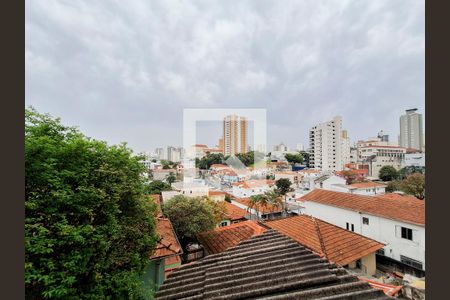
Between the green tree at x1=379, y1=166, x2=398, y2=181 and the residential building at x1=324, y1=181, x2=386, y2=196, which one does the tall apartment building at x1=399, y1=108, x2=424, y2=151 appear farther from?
the residential building at x1=324, y1=181, x2=386, y2=196

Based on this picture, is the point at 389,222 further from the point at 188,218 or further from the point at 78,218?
the point at 78,218

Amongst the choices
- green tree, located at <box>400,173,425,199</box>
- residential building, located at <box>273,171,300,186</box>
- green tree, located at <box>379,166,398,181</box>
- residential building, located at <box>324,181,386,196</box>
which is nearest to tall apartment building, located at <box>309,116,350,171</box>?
green tree, located at <box>379,166,398,181</box>

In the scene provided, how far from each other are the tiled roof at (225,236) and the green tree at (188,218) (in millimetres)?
367

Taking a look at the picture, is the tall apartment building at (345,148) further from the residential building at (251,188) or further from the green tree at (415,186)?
the residential building at (251,188)

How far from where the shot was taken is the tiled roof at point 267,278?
1.63 m

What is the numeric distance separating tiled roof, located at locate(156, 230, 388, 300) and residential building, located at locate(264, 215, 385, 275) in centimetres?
590

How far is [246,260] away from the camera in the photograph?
2.23 meters

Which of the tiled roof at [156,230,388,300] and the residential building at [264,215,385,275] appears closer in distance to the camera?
the tiled roof at [156,230,388,300]

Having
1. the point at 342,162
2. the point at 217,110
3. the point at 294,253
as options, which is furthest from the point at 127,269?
the point at 342,162

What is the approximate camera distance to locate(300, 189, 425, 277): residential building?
9.14 metres

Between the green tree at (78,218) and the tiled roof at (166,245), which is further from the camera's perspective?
the tiled roof at (166,245)

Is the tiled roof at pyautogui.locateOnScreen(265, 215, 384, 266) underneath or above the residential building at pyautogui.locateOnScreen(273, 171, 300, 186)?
above

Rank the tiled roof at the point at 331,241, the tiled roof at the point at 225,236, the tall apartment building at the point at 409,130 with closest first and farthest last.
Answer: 1. the tiled roof at the point at 225,236
2. the tiled roof at the point at 331,241
3. the tall apartment building at the point at 409,130

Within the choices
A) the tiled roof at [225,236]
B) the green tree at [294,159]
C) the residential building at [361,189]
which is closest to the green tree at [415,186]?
the residential building at [361,189]
